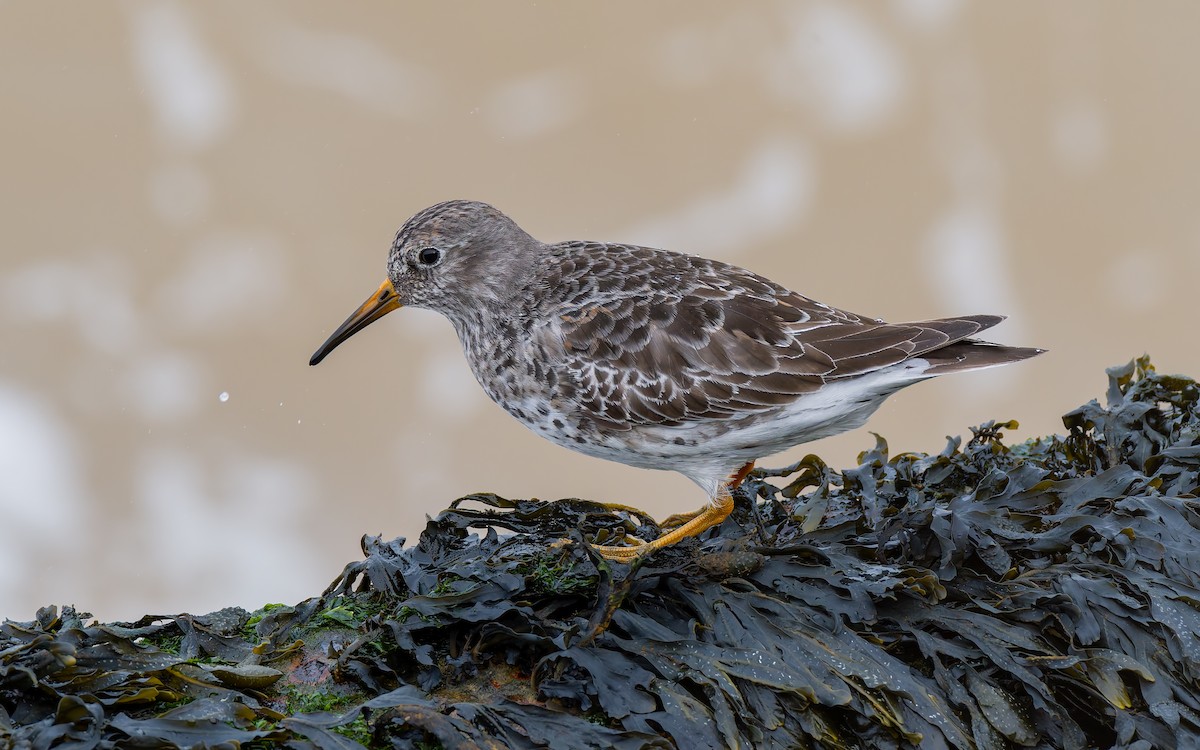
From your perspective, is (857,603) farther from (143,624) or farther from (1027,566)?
(143,624)

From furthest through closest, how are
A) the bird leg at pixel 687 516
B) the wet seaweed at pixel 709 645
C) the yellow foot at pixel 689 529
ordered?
the bird leg at pixel 687 516, the yellow foot at pixel 689 529, the wet seaweed at pixel 709 645

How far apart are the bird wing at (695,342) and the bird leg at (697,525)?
0.35 meters

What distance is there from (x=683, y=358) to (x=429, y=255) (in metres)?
1.21

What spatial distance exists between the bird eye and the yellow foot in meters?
1.42

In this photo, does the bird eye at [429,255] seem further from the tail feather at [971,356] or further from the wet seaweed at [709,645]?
the tail feather at [971,356]

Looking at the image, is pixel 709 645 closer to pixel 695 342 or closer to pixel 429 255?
pixel 695 342

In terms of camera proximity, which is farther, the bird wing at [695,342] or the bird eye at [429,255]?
the bird eye at [429,255]

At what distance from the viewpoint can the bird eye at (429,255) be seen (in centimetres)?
443

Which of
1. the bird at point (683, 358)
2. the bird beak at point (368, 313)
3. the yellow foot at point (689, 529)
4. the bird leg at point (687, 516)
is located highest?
the bird beak at point (368, 313)

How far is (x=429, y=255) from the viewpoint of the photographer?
4.44m

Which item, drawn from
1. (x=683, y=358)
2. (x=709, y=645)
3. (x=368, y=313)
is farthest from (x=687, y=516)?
(x=368, y=313)

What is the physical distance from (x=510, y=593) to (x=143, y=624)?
1.17 meters

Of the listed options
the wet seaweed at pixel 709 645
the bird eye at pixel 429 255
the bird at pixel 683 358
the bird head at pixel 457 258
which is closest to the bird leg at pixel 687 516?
the bird at pixel 683 358

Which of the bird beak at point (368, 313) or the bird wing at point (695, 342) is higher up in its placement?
the bird beak at point (368, 313)
